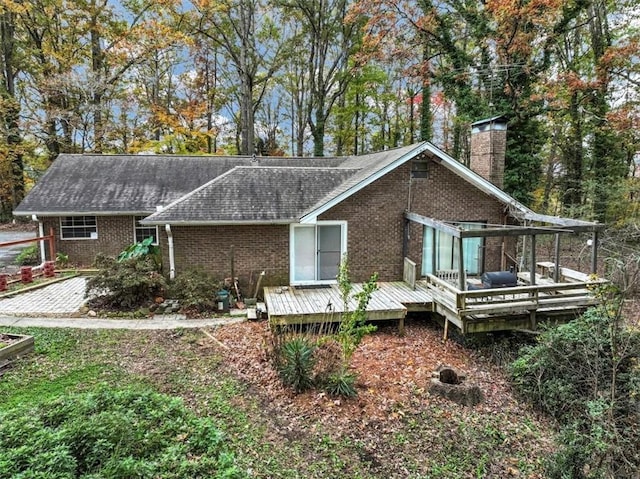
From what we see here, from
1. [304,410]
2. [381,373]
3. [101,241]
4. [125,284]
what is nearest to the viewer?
[304,410]

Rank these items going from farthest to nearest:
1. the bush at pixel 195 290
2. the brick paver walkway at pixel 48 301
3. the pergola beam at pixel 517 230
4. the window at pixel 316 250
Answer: the window at pixel 316 250, the bush at pixel 195 290, the brick paver walkway at pixel 48 301, the pergola beam at pixel 517 230

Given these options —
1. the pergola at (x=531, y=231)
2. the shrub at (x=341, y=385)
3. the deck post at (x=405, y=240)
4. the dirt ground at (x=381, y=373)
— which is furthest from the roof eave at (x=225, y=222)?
the shrub at (x=341, y=385)

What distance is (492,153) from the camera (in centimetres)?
1288

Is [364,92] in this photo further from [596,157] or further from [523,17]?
[596,157]

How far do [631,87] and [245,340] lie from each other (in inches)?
819

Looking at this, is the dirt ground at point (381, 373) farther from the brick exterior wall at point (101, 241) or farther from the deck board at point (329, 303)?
the brick exterior wall at point (101, 241)

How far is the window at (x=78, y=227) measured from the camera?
16000mm

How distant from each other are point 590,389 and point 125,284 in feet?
36.2

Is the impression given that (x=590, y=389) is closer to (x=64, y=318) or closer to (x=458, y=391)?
(x=458, y=391)

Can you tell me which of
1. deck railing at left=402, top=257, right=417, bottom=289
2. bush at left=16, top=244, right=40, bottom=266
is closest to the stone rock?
deck railing at left=402, top=257, right=417, bottom=289

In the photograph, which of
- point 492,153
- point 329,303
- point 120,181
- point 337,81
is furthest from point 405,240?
point 337,81

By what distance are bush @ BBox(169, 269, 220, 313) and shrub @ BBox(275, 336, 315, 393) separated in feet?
14.6

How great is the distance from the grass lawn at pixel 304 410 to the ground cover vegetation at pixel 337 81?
14.0m

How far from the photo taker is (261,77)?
95.0ft
